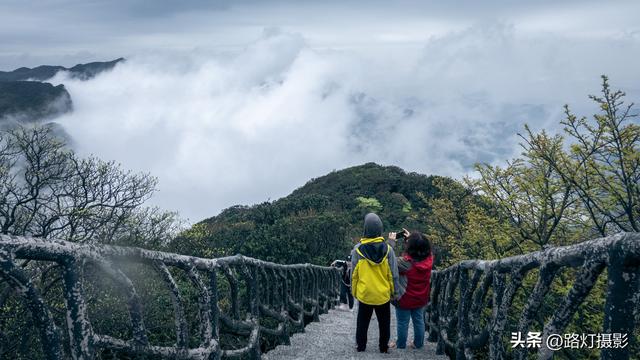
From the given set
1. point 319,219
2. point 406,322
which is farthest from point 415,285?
point 319,219

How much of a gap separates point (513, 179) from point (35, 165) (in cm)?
985

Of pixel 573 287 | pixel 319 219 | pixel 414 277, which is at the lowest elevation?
pixel 414 277

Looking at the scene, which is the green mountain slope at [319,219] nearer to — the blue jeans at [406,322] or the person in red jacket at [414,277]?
the blue jeans at [406,322]

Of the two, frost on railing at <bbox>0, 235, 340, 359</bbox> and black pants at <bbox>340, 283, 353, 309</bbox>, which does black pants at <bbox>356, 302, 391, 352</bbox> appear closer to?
frost on railing at <bbox>0, 235, 340, 359</bbox>

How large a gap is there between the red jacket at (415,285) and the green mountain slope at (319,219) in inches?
379

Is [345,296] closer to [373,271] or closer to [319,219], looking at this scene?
[373,271]

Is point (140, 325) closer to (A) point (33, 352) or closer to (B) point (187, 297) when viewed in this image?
(A) point (33, 352)

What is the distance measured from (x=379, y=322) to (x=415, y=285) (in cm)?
70

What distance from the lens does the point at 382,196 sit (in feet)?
144

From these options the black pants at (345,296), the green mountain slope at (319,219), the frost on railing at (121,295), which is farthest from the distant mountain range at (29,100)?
the frost on railing at (121,295)

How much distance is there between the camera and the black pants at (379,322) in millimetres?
6863

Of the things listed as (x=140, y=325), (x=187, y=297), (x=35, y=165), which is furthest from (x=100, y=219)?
(x=140, y=325)

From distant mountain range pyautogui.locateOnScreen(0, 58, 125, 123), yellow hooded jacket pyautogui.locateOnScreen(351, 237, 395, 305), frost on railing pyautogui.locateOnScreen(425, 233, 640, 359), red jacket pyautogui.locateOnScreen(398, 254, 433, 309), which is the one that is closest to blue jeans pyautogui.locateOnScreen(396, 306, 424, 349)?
red jacket pyautogui.locateOnScreen(398, 254, 433, 309)

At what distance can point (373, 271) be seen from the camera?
670cm
